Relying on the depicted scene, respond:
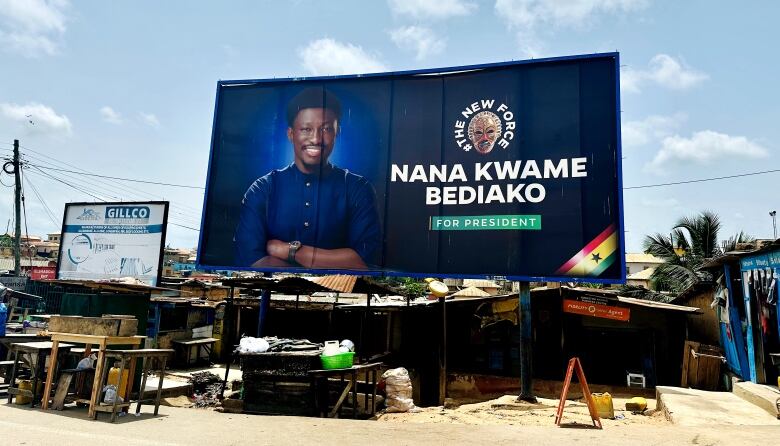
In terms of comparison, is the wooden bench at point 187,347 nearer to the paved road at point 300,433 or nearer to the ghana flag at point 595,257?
the paved road at point 300,433

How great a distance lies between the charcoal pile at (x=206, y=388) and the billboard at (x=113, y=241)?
457 cm

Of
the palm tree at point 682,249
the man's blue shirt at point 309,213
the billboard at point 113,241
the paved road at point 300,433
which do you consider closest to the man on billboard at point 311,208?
the man's blue shirt at point 309,213

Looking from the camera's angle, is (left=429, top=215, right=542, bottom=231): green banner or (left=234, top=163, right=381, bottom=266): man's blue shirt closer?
(left=429, top=215, right=542, bottom=231): green banner

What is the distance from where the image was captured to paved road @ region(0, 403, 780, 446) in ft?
22.2

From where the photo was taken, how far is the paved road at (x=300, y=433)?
6.77m

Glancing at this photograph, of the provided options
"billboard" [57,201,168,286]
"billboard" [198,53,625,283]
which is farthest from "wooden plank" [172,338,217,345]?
"billboard" [198,53,625,283]

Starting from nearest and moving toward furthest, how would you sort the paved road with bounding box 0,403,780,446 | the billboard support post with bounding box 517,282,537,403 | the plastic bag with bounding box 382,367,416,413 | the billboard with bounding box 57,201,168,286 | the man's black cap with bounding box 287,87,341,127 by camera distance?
the paved road with bounding box 0,403,780,446 → the plastic bag with bounding box 382,367,416,413 → the billboard support post with bounding box 517,282,537,403 → the man's black cap with bounding box 287,87,341,127 → the billboard with bounding box 57,201,168,286

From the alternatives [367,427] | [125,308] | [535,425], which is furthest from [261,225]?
[535,425]

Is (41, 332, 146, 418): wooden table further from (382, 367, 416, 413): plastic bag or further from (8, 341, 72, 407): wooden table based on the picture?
(382, 367, 416, 413): plastic bag

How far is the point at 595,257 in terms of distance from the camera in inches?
476

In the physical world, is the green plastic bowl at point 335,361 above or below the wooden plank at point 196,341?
above

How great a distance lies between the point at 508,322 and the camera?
1716 centimetres

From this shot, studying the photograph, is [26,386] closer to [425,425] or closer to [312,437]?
[312,437]

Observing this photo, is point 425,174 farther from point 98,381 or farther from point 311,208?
point 98,381
